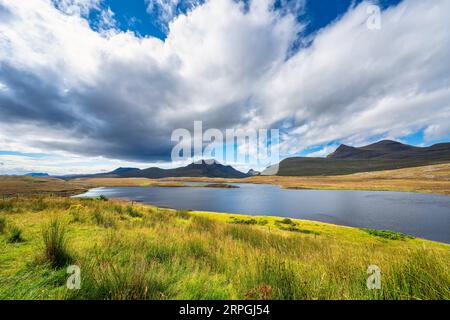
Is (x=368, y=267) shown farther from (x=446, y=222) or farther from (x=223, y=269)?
(x=446, y=222)

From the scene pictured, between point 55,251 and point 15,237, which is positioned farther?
point 15,237

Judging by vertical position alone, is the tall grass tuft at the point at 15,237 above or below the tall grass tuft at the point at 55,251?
below

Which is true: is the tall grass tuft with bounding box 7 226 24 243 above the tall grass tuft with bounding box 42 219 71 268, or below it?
below

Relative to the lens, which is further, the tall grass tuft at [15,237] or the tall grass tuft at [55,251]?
the tall grass tuft at [15,237]

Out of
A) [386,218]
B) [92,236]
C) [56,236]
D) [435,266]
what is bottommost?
[386,218]

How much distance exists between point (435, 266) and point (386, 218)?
2667 cm

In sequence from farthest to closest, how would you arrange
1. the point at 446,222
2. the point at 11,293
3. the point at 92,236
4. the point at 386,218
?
the point at 386,218
the point at 446,222
the point at 92,236
the point at 11,293

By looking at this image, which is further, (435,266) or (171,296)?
(435,266)

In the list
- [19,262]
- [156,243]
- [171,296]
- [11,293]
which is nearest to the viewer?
[11,293]

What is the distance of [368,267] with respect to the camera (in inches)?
149

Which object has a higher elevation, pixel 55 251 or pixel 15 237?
pixel 55 251

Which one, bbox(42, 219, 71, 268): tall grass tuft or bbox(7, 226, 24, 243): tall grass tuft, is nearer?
bbox(42, 219, 71, 268): tall grass tuft
